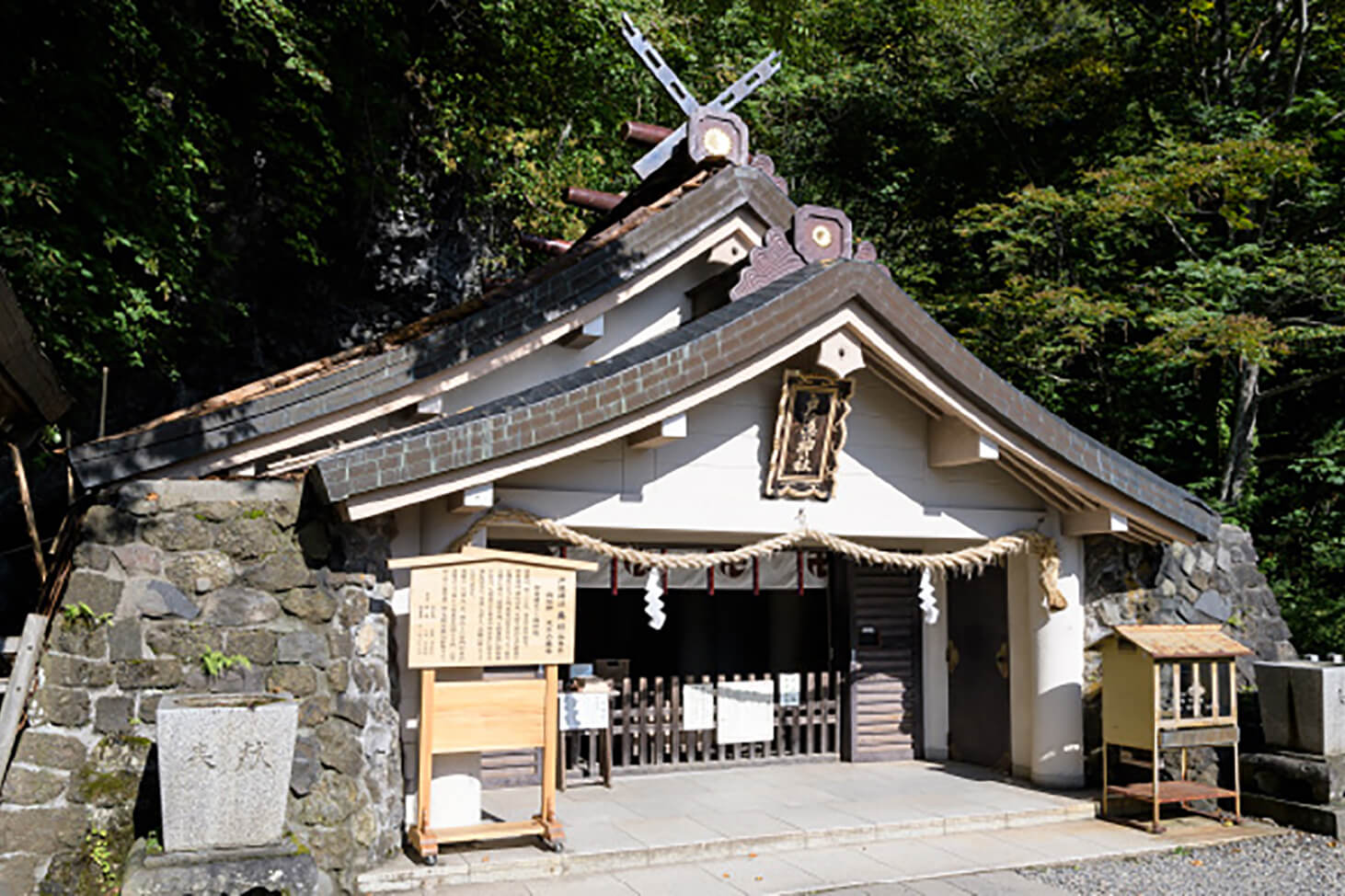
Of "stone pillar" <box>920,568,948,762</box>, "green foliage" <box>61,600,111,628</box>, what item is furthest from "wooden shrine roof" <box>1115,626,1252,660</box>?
"green foliage" <box>61,600,111,628</box>

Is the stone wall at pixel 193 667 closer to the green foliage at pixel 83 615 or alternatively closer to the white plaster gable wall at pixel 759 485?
the green foliage at pixel 83 615

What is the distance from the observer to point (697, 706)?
1138 cm

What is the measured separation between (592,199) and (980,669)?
833 centimetres

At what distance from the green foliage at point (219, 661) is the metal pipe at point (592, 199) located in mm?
9080

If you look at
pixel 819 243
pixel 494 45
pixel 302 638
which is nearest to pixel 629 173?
pixel 494 45

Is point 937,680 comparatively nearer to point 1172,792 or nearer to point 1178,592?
point 1178,592

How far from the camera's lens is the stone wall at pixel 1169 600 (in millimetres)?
10578

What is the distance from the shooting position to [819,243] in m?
9.82

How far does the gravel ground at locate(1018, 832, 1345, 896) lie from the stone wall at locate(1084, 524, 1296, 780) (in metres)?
1.65

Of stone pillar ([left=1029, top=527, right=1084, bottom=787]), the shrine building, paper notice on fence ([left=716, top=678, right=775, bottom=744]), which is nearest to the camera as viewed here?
the shrine building

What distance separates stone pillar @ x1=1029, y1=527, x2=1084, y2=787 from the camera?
1047 cm

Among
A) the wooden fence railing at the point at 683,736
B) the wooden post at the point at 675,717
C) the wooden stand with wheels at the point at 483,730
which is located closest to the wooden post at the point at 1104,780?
the wooden fence railing at the point at 683,736

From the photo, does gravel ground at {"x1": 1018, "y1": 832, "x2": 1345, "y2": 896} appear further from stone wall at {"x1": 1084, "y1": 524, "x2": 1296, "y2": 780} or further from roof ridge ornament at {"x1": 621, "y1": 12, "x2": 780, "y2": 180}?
roof ridge ornament at {"x1": 621, "y1": 12, "x2": 780, "y2": 180}

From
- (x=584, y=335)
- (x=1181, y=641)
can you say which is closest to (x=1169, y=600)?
(x=1181, y=641)
